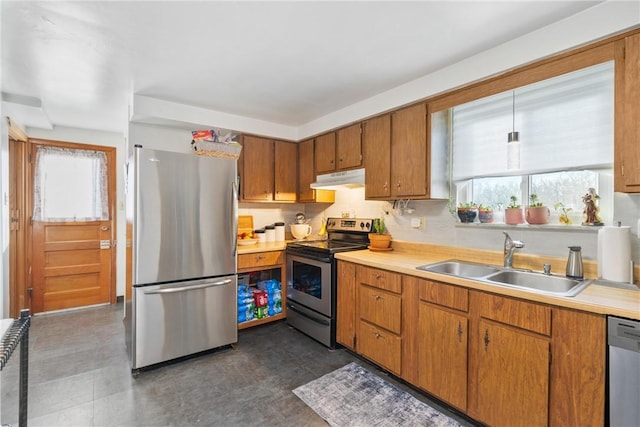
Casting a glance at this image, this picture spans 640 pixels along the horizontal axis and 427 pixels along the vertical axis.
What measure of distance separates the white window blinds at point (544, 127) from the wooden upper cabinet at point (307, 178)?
1602 mm

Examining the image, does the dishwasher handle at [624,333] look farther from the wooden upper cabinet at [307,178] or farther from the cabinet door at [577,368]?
the wooden upper cabinet at [307,178]

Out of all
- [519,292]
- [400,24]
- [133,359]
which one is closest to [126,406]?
[133,359]

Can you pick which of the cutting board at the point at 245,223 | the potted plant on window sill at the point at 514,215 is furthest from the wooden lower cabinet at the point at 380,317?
the cutting board at the point at 245,223

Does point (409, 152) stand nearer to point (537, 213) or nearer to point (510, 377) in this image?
point (537, 213)

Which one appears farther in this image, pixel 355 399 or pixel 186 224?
pixel 186 224

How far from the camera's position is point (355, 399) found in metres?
2.04

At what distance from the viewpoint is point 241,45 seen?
1932 millimetres

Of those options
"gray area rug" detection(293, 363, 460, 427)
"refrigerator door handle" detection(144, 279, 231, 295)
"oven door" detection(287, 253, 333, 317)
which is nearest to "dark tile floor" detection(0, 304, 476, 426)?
"gray area rug" detection(293, 363, 460, 427)

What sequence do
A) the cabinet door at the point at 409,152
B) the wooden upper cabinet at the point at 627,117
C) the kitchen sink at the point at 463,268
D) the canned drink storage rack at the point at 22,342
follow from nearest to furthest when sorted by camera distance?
the canned drink storage rack at the point at 22,342 < the wooden upper cabinet at the point at 627,117 < the kitchen sink at the point at 463,268 < the cabinet door at the point at 409,152

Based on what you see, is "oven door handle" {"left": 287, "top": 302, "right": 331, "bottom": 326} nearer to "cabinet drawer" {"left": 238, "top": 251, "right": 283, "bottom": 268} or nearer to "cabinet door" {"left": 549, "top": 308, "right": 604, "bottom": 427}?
"cabinet drawer" {"left": 238, "top": 251, "right": 283, "bottom": 268}

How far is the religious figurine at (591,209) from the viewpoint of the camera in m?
1.79

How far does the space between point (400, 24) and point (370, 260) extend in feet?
5.36

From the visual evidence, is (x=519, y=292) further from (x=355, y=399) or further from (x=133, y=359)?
(x=133, y=359)

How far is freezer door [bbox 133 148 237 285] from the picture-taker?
2.39m
